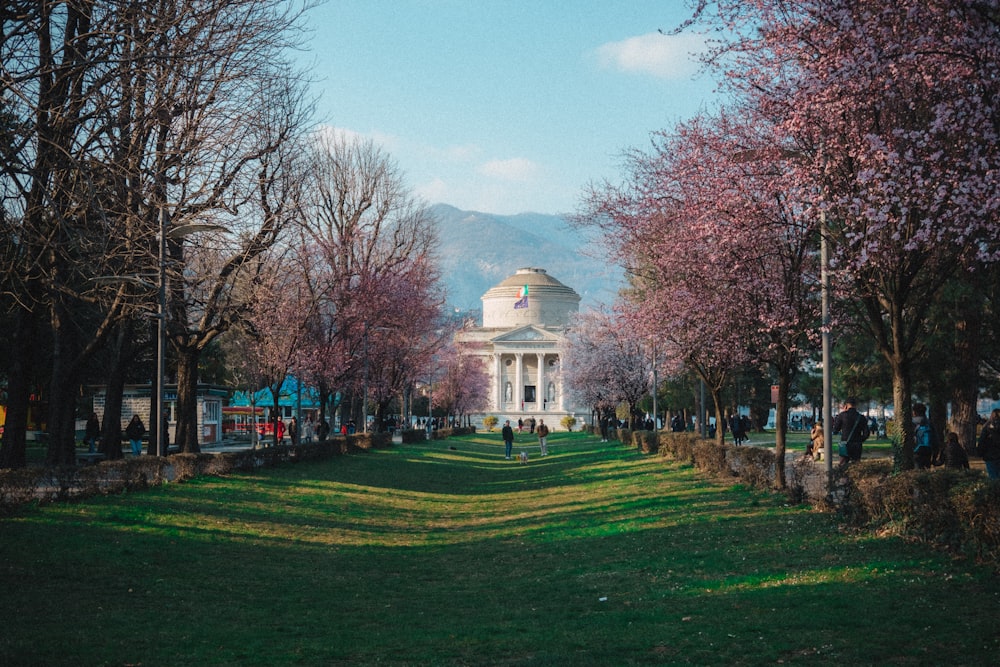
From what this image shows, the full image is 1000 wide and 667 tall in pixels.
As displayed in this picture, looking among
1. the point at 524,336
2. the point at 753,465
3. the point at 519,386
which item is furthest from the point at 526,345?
the point at 753,465

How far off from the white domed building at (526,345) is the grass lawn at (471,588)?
356 ft

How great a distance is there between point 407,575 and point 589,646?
6373 mm

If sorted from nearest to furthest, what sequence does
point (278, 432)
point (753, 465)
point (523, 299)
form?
point (753, 465)
point (278, 432)
point (523, 299)

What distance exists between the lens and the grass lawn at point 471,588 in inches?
349

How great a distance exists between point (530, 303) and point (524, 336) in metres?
12.2

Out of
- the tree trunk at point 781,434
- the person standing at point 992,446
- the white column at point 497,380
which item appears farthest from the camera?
the white column at point 497,380

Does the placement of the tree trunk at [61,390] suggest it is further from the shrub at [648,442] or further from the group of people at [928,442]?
the shrub at [648,442]

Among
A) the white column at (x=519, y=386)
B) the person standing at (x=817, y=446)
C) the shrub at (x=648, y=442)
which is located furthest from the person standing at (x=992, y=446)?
the white column at (x=519, y=386)

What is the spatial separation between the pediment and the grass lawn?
11631cm

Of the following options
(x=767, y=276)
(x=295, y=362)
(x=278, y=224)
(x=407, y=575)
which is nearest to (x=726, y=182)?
(x=767, y=276)

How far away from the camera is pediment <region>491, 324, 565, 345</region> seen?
456 feet

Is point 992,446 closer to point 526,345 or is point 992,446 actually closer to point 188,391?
point 188,391

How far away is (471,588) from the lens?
13836mm

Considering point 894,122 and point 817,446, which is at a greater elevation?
point 894,122
